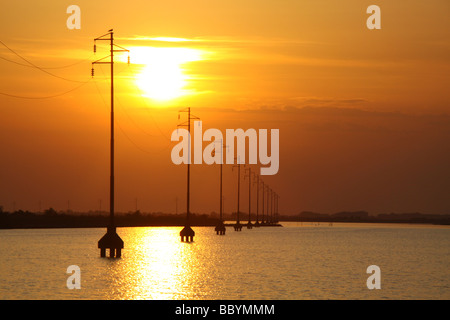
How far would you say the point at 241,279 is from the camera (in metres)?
58.3

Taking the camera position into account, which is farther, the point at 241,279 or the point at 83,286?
the point at 241,279

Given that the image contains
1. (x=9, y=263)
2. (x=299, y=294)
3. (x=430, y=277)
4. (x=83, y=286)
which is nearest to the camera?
(x=299, y=294)

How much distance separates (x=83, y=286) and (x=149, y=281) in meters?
5.71
